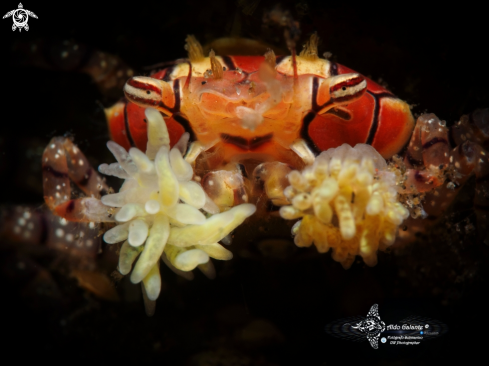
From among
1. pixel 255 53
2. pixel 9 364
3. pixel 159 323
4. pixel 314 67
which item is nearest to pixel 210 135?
pixel 314 67

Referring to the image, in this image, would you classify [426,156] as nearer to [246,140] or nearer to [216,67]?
[246,140]

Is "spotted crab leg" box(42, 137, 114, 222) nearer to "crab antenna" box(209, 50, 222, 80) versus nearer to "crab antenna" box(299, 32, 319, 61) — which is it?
"crab antenna" box(209, 50, 222, 80)

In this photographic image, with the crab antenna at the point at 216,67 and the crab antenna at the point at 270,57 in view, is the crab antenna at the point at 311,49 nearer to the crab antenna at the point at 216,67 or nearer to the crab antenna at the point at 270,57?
the crab antenna at the point at 270,57

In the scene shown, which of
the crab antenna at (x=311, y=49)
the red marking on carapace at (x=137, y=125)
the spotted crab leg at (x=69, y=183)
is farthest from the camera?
the red marking on carapace at (x=137, y=125)

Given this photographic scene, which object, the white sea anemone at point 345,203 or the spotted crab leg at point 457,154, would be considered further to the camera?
the spotted crab leg at point 457,154

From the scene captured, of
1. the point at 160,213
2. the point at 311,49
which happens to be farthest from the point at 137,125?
the point at 311,49

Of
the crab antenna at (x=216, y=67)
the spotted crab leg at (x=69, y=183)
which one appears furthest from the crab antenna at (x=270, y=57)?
the spotted crab leg at (x=69, y=183)

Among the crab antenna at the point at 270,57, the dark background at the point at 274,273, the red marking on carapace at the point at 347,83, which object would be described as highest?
the crab antenna at the point at 270,57

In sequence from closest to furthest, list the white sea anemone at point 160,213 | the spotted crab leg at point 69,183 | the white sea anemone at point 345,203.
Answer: the white sea anemone at point 345,203 → the white sea anemone at point 160,213 → the spotted crab leg at point 69,183
